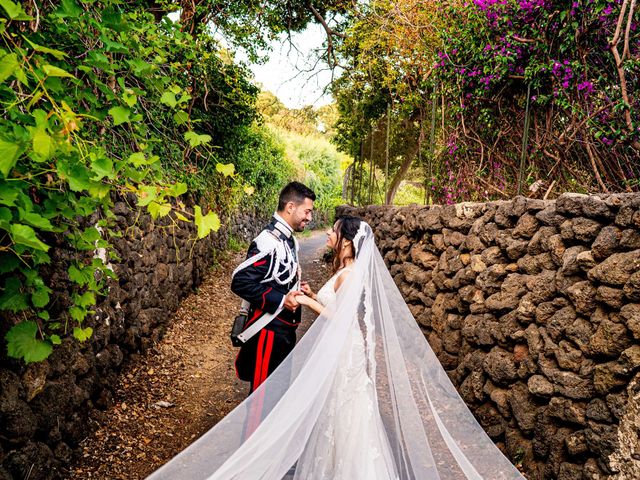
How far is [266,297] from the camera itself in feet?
9.30

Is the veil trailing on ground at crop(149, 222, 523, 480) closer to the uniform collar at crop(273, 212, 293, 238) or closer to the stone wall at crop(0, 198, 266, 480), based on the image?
the uniform collar at crop(273, 212, 293, 238)

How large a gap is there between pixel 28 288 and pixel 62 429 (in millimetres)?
1382

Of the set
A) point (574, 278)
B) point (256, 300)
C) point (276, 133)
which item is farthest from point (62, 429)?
point (276, 133)

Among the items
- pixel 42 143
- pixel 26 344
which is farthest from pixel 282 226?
pixel 42 143

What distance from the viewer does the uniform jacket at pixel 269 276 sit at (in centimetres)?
285

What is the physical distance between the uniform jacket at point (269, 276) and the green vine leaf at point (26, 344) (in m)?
1.09

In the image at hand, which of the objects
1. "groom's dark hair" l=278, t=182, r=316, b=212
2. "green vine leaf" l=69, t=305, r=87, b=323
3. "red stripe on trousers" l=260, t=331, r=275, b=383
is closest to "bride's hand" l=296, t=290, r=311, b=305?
"red stripe on trousers" l=260, t=331, r=275, b=383

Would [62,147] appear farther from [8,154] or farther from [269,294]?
[269,294]

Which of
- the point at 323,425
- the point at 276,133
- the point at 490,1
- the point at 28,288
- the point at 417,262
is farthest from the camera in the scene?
the point at 276,133

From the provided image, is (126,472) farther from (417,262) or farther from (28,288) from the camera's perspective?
(417,262)

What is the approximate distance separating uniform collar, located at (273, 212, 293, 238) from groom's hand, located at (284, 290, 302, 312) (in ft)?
1.39

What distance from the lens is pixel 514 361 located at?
3.31 meters

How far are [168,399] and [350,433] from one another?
261 centimetres

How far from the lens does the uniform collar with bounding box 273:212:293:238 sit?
304 cm
